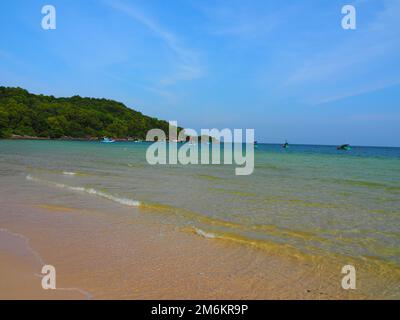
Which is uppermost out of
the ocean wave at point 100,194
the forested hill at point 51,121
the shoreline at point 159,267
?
the forested hill at point 51,121

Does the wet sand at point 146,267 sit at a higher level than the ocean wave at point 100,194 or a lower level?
lower

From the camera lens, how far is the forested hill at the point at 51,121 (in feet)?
450

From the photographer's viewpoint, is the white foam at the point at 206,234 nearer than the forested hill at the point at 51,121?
Yes

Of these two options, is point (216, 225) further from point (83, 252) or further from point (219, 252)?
point (83, 252)

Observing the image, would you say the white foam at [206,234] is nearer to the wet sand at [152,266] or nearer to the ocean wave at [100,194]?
the wet sand at [152,266]

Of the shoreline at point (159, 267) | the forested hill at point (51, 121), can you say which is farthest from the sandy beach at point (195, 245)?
the forested hill at point (51, 121)

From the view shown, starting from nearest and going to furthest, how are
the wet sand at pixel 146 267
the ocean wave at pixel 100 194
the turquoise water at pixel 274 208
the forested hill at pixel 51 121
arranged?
1. the wet sand at pixel 146 267
2. the turquoise water at pixel 274 208
3. the ocean wave at pixel 100 194
4. the forested hill at pixel 51 121

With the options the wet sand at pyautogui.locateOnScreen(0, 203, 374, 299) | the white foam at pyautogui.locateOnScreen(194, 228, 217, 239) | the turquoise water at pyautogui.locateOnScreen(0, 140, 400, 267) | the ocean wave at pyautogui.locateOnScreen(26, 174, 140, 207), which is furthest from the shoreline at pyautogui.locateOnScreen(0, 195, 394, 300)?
the ocean wave at pyautogui.locateOnScreen(26, 174, 140, 207)

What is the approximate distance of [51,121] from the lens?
5891 inches

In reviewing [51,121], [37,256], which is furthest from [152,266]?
[51,121]

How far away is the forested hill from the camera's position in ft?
450

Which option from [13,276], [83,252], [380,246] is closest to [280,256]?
[380,246]
